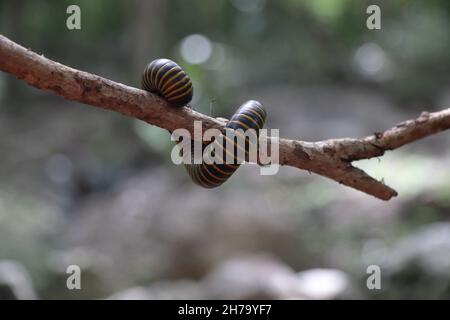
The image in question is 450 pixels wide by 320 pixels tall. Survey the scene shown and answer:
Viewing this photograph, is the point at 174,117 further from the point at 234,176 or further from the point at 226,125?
the point at 234,176

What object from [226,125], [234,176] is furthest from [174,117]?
[234,176]

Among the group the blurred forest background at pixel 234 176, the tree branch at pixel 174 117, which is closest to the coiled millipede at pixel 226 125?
the tree branch at pixel 174 117

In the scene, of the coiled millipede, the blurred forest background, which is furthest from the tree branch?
the blurred forest background

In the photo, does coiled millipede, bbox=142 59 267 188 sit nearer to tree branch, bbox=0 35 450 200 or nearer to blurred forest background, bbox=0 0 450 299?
tree branch, bbox=0 35 450 200

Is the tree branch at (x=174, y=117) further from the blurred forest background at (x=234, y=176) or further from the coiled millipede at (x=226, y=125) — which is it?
the blurred forest background at (x=234, y=176)

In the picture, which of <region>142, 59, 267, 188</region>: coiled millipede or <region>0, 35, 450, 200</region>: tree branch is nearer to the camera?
<region>0, 35, 450, 200</region>: tree branch

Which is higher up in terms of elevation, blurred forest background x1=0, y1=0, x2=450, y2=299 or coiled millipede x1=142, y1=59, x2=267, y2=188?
blurred forest background x1=0, y1=0, x2=450, y2=299

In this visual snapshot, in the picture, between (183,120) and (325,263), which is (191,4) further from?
(183,120)
